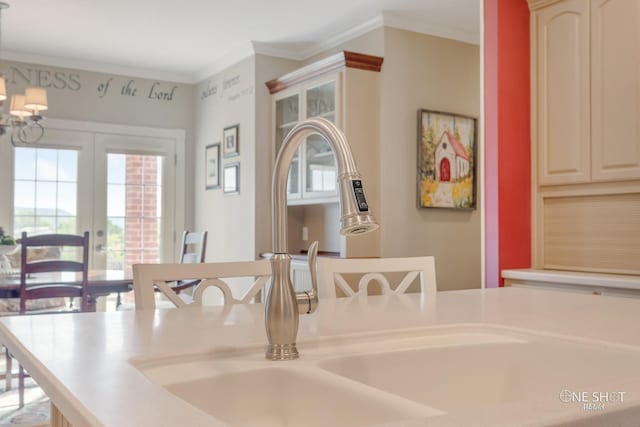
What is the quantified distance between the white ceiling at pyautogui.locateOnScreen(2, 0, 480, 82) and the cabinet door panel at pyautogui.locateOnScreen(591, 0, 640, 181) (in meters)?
1.36

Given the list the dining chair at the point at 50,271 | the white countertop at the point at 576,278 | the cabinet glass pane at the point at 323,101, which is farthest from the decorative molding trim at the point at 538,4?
the dining chair at the point at 50,271

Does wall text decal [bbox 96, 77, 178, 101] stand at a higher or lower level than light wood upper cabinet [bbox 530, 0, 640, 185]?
higher

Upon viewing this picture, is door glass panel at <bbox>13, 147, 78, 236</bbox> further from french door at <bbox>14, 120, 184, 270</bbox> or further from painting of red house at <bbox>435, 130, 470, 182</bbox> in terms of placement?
painting of red house at <bbox>435, 130, 470, 182</bbox>

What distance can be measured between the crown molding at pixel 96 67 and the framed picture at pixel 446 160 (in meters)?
2.78

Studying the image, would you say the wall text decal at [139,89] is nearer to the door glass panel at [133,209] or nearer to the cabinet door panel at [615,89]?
the door glass panel at [133,209]

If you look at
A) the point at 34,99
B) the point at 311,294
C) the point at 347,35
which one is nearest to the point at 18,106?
the point at 34,99

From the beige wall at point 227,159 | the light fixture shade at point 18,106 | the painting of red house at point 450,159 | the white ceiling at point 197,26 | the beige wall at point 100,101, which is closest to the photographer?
the light fixture shade at point 18,106

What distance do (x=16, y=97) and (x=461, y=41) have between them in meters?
3.08

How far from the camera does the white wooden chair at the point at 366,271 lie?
1.71 m

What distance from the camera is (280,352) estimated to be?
891mm

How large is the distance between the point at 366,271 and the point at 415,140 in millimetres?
2644

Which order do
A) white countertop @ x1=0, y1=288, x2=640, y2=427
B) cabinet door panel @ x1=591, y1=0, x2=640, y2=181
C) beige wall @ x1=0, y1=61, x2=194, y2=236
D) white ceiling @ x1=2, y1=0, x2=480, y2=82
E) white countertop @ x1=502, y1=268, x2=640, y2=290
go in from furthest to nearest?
beige wall @ x1=0, y1=61, x2=194, y2=236 → white ceiling @ x1=2, y1=0, x2=480, y2=82 → cabinet door panel @ x1=591, y1=0, x2=640, y2=181 → white countertop @ x1=502, y1=268, x2=640, y2=290 → white countertop @ x1=0, y1=288, x2=640, y2=427

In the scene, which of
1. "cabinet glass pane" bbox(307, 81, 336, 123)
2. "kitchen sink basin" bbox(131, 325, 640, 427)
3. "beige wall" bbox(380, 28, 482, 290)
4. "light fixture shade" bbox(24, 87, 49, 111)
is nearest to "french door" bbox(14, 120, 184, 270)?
"light fixture shade" bbox(24, 87, 49, 111)

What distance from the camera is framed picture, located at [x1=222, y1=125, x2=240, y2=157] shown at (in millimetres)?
5234
